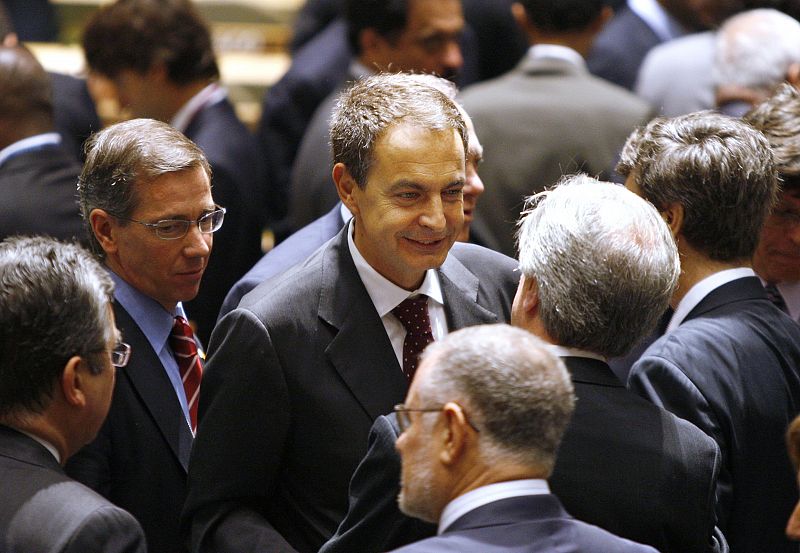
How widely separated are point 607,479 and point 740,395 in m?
0.61

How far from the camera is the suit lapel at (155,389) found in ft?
10.3

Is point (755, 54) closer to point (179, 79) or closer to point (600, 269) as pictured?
point (179, 79)

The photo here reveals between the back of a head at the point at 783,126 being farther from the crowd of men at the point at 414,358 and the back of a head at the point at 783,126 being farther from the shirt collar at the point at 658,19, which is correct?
the shirt collar at the point at 658,19

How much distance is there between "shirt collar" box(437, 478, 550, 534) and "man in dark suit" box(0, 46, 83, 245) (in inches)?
88.9

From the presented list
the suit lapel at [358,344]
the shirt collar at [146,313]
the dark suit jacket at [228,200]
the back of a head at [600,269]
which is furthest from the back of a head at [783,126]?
the dark suit jacket at [228,200]

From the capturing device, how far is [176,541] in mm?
3170

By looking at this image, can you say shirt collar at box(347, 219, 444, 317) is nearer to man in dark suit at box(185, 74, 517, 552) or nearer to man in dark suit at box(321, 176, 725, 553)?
man in dark suit at box(185, 74, 517, 552)

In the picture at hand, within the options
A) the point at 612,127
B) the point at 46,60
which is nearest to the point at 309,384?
the point at 612,127

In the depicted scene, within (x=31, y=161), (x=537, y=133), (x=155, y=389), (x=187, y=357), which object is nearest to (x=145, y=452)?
(x=155, y=389)

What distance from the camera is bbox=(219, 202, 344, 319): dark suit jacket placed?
3.53m

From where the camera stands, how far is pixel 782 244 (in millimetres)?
3617

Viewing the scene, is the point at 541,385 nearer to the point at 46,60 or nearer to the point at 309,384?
the point at 309,384

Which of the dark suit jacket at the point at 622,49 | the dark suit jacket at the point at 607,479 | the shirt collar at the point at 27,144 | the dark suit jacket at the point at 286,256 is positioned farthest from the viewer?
the dark suit jacket at the point at 622,49

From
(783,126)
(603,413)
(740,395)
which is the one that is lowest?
(740,395)
